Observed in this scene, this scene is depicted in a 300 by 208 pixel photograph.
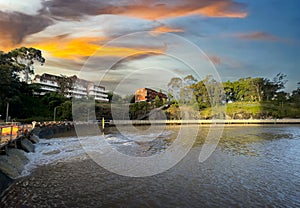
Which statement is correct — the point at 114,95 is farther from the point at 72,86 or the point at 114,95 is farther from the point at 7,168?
the point at 7,168

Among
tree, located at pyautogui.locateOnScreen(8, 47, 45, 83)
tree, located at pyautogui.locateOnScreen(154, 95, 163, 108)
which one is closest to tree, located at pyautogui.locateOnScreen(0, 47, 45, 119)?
tree, located at pyautogui.locateOnScreen(8, 47, 45, 83)

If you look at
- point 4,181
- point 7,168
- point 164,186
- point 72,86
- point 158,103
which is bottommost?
point 164,186

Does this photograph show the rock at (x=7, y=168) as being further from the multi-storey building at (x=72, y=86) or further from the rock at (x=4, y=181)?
the multi-storey building at (x=72, y=86)

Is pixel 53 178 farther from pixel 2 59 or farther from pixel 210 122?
pixel 210 122

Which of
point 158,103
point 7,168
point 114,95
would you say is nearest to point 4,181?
point 7,168

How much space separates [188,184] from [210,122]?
209 feet

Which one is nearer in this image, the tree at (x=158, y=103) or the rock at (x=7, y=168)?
the rock at (x=7, y=168)

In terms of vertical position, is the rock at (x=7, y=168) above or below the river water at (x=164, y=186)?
above

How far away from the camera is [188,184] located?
9.92 meters

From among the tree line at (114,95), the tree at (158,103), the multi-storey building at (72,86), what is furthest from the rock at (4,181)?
the tree at (158,103)

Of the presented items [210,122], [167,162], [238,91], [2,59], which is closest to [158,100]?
[210,122]

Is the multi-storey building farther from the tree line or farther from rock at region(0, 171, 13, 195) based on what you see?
rock at region(0, 171, 13, 195)

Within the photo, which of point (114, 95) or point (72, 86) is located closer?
point (114, 95)

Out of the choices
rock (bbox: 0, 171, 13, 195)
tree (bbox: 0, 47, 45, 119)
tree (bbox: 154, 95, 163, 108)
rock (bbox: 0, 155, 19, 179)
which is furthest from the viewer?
tree (bbox: 154, 95, 163, 108)
